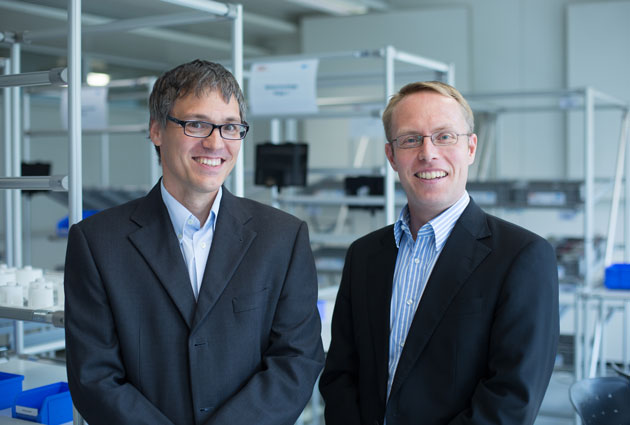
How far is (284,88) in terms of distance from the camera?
12.4ft

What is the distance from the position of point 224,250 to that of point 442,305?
1.66ft

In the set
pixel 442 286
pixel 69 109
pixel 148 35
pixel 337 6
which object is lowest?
pixel 442 286

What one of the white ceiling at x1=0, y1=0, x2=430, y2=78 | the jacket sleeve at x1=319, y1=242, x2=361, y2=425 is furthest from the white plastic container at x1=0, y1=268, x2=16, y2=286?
the white ceiling at x1=0, y1=0, x2=430, y2=78

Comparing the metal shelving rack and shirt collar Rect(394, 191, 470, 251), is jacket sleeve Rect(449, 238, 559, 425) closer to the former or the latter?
shirt collar Rect(394, 191, 470, 251)

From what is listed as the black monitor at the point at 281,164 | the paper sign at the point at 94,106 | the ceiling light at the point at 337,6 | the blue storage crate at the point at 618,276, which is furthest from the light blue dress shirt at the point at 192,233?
the ceiling light at the point at 337,6

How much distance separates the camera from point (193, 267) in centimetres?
168

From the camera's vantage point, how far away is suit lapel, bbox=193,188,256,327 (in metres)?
1.62

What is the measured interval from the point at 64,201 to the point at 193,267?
4.84 meters

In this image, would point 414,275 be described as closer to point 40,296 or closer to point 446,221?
point 446,221

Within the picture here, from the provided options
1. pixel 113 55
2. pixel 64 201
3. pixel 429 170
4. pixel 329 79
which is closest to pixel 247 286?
pixel 429 170

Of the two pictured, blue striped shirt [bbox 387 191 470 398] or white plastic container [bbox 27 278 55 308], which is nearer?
blue striped shirt [bbox 387 191 470 398]

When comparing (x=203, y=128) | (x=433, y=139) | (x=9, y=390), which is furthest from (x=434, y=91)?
(x=9, y=390)

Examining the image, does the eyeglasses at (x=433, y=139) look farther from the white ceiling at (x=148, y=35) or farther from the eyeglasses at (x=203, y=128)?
the white ceiling at (x=148, y=35)

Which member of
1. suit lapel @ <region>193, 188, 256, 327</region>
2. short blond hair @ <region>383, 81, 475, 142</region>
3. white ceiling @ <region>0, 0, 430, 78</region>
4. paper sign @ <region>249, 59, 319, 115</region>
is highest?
white ceiling @ <region>0, 0, 430, 78</region>
